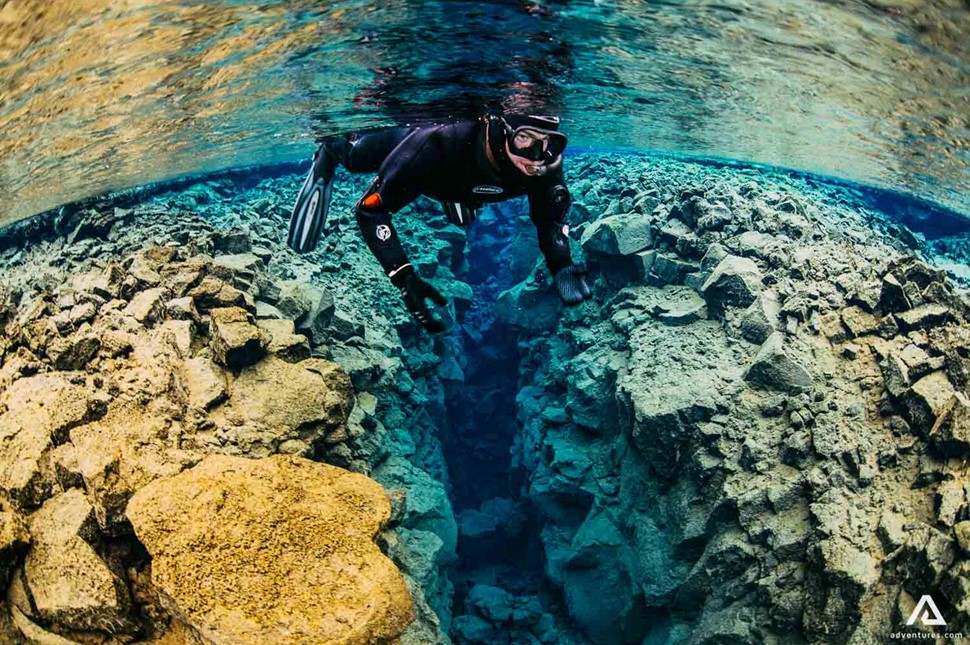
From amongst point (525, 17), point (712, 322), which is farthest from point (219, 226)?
point (712, 322)

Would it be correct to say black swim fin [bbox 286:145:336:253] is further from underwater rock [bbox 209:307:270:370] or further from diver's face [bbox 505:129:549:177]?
diver's face [bbox 505:129:549:177]

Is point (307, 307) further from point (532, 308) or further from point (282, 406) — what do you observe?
point (532, 308)

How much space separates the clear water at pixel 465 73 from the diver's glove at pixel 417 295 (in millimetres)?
2553

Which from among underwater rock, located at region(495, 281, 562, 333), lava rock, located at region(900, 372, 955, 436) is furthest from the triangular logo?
underwater rock, located at region(495, 281, 562, 333)

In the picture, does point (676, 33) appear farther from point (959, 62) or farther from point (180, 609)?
point (180, 609)

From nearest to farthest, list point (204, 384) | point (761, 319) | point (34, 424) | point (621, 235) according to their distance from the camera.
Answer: point (34, 424), point (204, 384), point (761, 319), point (621, 235)

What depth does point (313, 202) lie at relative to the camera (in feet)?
20.0

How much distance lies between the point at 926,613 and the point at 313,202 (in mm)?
7076

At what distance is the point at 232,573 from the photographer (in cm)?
353

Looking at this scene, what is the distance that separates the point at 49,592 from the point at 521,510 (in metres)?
7.98

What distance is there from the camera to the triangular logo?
4324 mm

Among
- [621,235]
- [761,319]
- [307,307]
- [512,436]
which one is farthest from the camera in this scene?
[512,436]

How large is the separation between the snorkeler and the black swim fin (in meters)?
1.71

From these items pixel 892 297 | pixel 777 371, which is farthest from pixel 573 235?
pixel 892 297
